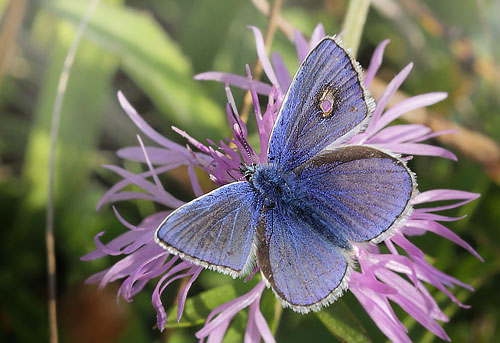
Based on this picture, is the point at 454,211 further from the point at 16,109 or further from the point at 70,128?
the point at 16,109

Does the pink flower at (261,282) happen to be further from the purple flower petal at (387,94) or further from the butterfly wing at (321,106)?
the butterfly wing at (321,106)

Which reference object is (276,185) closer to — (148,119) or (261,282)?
(261,282)

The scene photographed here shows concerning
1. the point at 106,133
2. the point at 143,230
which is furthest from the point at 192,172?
the point at 106,133

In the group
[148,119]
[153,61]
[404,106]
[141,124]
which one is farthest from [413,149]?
[148,119]

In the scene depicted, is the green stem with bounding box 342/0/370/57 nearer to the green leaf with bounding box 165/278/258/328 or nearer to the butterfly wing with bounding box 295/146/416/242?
the butterfly wing with bounding box 295/146/416/242

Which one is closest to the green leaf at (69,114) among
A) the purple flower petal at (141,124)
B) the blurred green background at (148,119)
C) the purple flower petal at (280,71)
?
the blurred green background at (148,119)

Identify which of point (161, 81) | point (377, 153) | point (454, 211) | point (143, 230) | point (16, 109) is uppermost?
point (16, 109)

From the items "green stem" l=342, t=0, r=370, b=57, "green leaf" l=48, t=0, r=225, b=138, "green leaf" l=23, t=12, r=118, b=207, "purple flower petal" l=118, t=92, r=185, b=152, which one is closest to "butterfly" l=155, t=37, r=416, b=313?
"purple flower petal" l=118, t=92, r=185, b=152
